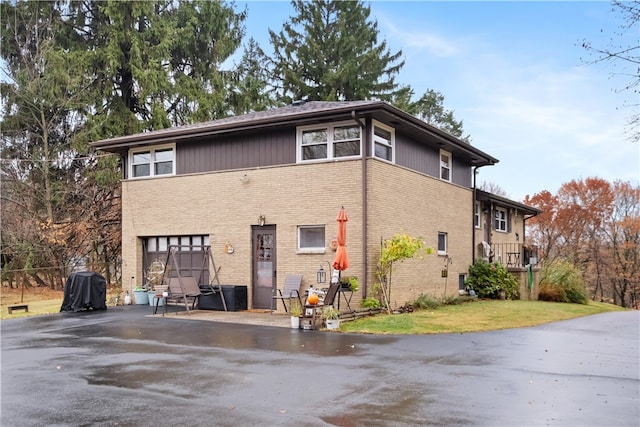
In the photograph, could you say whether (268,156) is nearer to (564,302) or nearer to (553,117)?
(553,117)

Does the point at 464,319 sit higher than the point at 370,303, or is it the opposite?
the point at 370,303

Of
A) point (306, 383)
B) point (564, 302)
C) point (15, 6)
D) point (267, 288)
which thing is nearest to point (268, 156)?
point (267, 288)

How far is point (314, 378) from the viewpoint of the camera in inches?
293

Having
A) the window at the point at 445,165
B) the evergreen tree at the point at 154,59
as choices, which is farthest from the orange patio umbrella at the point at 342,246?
the evergreen tree at the point at 154,59

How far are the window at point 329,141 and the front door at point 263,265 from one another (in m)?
2.47

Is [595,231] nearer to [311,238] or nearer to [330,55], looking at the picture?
[330,55]

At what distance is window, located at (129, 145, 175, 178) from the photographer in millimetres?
18547

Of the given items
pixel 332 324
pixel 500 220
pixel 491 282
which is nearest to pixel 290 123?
pixel 332 324

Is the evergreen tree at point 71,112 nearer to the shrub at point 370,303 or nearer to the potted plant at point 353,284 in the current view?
the potted plant at point 353,284

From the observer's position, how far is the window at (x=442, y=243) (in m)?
19.1

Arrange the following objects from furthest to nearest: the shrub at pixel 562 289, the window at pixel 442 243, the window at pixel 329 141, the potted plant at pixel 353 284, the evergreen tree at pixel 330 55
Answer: the evergreen tree at pixel 330 55 → the shrub at pixel 562 289 → the window at pixel 442 243 → the window at pixel 329 141 → the potted plant at pixel 353 284

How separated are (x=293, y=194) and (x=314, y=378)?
878 cm

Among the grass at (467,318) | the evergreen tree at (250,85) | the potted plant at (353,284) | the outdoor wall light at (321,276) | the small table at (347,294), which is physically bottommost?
the grass at (467,318)

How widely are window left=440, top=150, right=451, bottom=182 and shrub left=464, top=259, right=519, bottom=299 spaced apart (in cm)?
388
